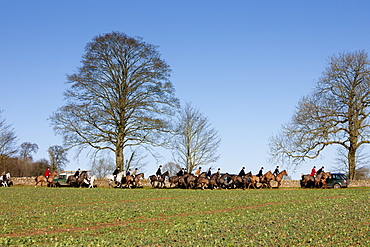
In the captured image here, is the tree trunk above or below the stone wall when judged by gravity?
above

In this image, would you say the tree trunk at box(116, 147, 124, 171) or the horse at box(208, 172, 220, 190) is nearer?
the horse at box(208, 172, 220, 190)

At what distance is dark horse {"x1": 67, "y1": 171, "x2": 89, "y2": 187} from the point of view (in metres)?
46.9

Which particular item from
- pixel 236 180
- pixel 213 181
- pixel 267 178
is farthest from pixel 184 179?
pixel 267 178

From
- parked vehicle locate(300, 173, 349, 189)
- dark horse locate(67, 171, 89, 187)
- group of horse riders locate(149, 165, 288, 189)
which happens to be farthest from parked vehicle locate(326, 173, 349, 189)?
dark horse locate(67, 171, 89, 187)

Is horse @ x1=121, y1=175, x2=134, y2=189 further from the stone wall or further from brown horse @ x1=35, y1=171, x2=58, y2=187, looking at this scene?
brown horse @ x1=35, y1=171, x2=58, y2=187

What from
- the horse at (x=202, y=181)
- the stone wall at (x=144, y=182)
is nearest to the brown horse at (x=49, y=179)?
the stone wall at (x=144, y=182)

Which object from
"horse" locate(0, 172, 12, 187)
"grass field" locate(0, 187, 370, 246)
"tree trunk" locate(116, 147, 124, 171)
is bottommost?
"grass field" locate(0, 187, 370, 246)

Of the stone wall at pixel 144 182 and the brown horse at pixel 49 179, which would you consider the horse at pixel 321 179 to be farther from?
the brown horse at pixel 49 179

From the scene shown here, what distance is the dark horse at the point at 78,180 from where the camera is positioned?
4694 cm

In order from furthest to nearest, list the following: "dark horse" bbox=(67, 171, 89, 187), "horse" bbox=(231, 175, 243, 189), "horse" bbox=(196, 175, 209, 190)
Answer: "dark horse" bbox=(67, 171, 89, 187) < "horse" bbox=(231, 175, 243, 189) < "horse" bbox=(196, 175, 209, 190)

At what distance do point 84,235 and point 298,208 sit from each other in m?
10.8

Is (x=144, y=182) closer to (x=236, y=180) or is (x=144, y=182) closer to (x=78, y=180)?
(x=78, y=180)

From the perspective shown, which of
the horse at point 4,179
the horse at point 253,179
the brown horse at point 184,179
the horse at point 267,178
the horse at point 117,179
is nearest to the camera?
the brown horse at point 184,179

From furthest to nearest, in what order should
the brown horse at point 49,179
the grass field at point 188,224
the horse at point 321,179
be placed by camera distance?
the brown horse at point 49,179
the horse at point 321,179
the grass field at point 188,224
